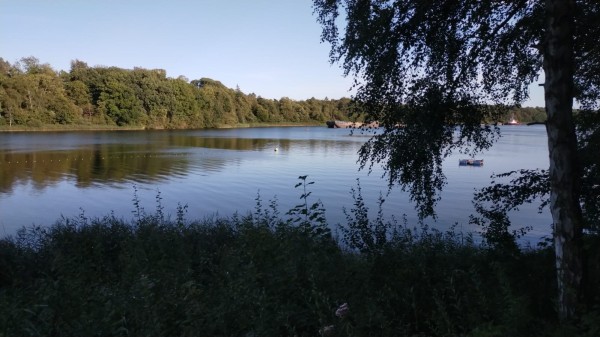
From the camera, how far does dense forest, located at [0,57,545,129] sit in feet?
323

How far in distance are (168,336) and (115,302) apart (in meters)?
0.79

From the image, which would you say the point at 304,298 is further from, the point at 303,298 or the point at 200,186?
the point at 200,186

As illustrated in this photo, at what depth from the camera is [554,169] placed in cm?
491

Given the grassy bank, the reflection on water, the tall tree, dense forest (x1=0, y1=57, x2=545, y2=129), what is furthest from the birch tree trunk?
dense forest (x1=0, y1=57, x2=545, y2=129)

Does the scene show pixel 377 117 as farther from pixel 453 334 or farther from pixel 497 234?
pixel 453 334

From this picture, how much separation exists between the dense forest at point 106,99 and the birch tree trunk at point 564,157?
10127cm

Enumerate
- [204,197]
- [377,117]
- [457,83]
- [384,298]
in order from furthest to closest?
[204,197] < [377,117] < [457,83] < [384,298]

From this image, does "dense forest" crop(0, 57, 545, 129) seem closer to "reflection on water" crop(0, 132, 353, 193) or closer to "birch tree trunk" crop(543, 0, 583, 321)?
"reflection on water" crop(0, 132, 353, 193)

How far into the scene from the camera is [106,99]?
115688 mm

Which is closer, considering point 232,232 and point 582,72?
point 582,72

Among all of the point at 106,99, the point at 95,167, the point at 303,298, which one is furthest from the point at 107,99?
the point at 303,298

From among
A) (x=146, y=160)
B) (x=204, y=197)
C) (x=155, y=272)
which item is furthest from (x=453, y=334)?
(x=146, y=160)

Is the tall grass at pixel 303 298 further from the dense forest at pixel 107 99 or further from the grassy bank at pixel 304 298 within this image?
the dense forest at pixel 107 99

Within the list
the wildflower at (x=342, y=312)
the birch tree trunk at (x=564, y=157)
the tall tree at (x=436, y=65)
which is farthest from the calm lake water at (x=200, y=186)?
the wildflower at (x=342, y=312)
